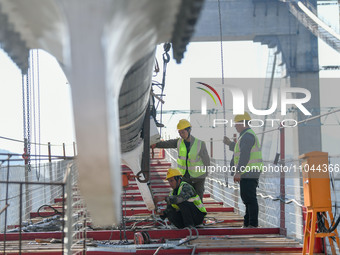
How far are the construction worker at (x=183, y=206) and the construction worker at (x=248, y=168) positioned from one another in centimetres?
63

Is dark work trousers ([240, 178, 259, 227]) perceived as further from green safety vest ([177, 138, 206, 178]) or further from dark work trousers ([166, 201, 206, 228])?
green safety vest ([177, 138, 206, 178])

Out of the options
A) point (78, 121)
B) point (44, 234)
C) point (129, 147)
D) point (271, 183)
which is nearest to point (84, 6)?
point (78, 121)

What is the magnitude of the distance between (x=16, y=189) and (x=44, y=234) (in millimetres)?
3319

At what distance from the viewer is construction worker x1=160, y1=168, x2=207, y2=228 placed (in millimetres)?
8102

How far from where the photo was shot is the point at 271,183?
888 centimetres

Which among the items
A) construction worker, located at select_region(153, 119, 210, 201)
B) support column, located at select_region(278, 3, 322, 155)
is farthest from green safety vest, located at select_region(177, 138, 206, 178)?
support column, located at select_region(278, 3, 322, 155)

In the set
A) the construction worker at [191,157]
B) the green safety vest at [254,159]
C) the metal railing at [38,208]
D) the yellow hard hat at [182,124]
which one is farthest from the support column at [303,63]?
the green safety vest at [254,159]

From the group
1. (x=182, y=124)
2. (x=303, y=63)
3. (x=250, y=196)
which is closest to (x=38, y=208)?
(x=182, y=124)

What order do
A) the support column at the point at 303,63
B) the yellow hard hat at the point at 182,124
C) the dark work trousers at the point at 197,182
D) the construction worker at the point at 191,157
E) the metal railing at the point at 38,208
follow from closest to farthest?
the metal railing at the point at 38,208
the yellow hard hat at the point at 182,124
the construction worker at the point at 191,157
the dark work trousers at the point at 197,182
the support column at the point at 303,63

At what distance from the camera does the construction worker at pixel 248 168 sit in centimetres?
812

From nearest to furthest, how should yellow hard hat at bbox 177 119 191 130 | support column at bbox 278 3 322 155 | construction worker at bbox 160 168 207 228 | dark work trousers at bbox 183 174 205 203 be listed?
construction worker at bbox 160 168 207 228 → yellow hard hat at bbox 177 119 191 130 → dark work trousers at bbox 183 174 205 203 → support column at bbox 278 3 322 155

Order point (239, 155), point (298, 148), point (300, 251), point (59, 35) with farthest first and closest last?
point (298, 148)
point (239, 155)
point (300, 251)
point (59, 35)

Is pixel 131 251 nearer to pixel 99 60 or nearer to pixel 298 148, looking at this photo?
pixel 99 60

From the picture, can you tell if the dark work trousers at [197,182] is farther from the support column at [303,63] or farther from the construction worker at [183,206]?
the support column at [303,63]
